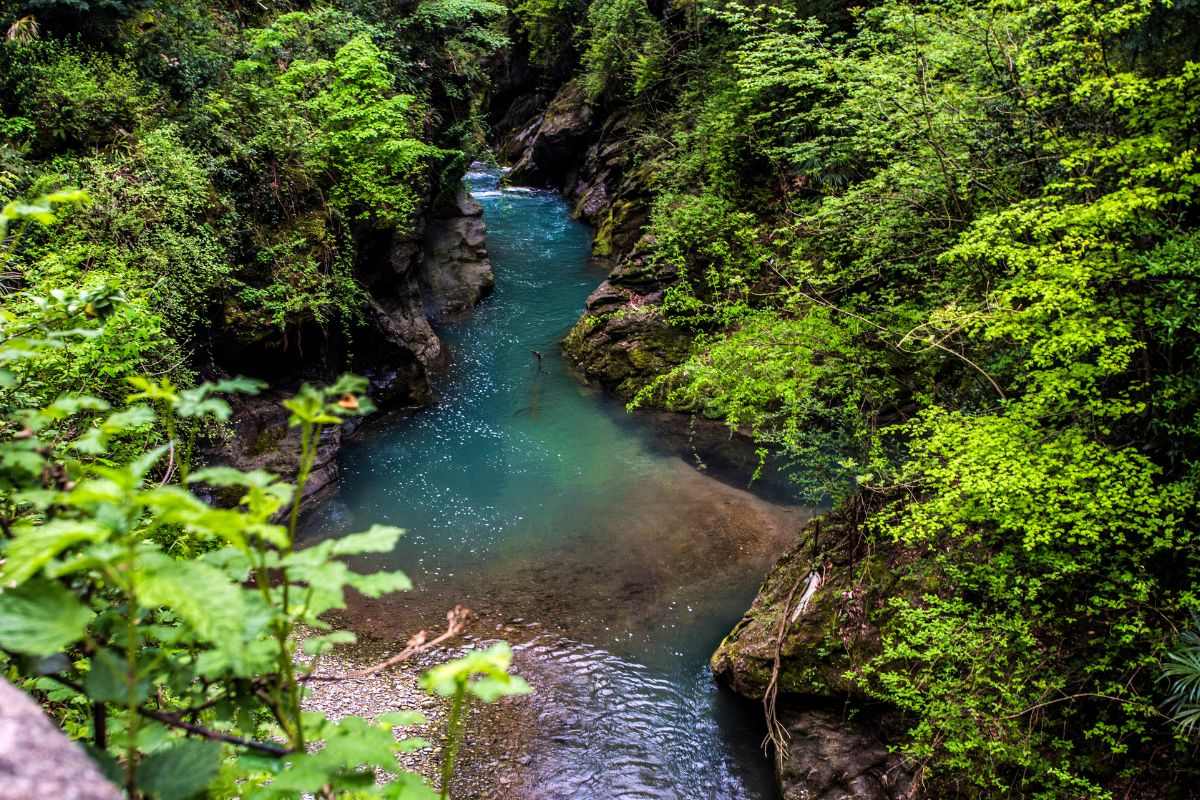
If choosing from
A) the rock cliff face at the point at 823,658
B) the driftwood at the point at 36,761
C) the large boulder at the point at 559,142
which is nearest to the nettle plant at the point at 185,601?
the driftwood at the point at 36,761

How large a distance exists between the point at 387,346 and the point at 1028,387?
10516 mm

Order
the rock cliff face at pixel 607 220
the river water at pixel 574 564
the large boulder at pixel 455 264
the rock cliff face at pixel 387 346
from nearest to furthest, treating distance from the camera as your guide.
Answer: the river water at pixel 574 564, the rock cliff face at pixel 387 346, the rock cliff face at pixel 607 220, the large boulder at pixel 455 264

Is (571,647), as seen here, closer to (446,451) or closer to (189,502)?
(446,451)

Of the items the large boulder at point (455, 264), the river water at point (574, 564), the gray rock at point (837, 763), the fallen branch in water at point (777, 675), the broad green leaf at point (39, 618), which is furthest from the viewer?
the large boulder at point (455, 264)

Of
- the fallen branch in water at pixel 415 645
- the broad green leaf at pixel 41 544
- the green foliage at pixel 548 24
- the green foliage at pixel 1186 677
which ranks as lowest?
the green foliage at pixel 1186 677

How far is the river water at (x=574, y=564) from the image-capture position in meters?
6.66

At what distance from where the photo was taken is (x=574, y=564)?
9.13 m

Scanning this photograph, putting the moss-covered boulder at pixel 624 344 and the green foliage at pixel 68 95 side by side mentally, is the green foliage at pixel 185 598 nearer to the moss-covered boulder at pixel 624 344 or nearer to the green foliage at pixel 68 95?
the green foliage at pixel 68 95

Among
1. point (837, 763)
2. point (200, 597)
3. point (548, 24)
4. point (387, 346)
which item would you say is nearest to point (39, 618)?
point (200, 597)

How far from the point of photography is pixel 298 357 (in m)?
10.8

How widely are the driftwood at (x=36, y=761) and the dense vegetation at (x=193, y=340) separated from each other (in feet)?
0.65

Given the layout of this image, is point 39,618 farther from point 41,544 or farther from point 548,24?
point 548,24

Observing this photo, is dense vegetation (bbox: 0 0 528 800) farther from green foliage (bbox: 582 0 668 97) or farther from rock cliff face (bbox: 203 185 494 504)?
green foliage (bbox: 582 0 668 97)

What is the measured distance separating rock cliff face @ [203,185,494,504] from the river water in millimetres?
666
